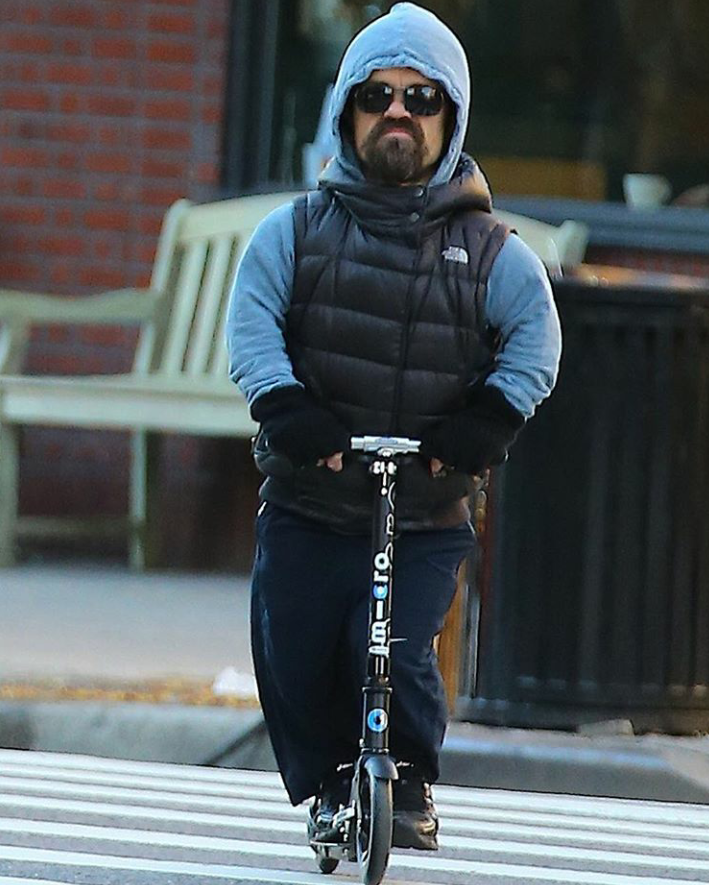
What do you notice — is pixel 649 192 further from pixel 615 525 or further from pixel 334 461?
pixel 334 461

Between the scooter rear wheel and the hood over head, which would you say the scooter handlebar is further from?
the scooter rear wheel

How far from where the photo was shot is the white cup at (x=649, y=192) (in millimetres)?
9305

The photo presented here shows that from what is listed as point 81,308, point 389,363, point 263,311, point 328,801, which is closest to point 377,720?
point 328,801

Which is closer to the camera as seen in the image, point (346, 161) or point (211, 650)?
point (346, 161)

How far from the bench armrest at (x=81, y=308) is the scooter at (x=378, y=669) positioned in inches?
178

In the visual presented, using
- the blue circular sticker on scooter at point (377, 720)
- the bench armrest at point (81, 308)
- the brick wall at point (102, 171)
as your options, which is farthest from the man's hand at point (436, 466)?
the brick wall at point (102, 171)

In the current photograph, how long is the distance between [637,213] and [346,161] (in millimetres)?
4776

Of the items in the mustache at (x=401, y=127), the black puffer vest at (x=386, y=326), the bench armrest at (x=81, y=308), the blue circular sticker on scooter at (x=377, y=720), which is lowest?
the bench armrest at (x=81, y=308)

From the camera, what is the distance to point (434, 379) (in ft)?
14.9

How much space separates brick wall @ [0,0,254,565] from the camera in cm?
930

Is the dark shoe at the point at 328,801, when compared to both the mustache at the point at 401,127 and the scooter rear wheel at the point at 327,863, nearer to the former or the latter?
the scooter rear wheel at the point at 327,863

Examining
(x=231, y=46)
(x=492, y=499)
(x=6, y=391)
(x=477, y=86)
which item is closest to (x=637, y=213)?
(x=477, y=86)

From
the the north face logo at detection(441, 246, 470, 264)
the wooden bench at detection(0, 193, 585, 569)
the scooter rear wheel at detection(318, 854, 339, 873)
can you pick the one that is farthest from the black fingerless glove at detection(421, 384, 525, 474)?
the wooden bench at detection(0, 193, 585, 569)

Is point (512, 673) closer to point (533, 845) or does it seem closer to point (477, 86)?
point (533, 845)
